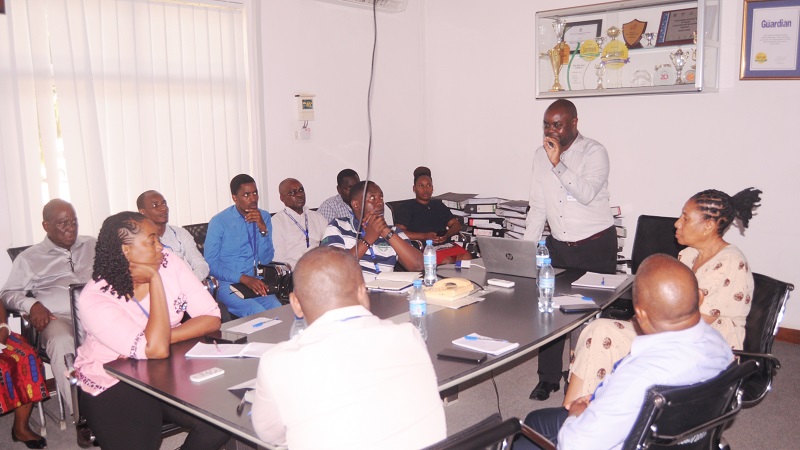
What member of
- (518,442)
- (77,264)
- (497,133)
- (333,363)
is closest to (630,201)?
(497,133)

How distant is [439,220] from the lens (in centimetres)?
632

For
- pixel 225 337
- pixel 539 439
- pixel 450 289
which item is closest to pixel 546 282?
pixel 450 289

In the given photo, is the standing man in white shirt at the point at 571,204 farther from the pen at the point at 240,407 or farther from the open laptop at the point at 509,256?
the pen at the point at 240,407

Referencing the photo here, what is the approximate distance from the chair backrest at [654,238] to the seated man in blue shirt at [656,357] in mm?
2324

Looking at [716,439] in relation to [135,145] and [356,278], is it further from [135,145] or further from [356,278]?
[135,145]

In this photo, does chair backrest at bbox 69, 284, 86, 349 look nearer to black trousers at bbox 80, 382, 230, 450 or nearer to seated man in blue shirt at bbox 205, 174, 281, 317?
black trousers at bbox 80, 382, 230, 450

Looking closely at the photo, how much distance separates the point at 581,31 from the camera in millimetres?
5734

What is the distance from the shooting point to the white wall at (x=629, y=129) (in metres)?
5.09

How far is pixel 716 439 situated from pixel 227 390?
160 centimetres

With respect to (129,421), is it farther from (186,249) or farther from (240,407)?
(186,249)

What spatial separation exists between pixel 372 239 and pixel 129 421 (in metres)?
1.84

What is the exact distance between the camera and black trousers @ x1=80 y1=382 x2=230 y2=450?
8.81ft

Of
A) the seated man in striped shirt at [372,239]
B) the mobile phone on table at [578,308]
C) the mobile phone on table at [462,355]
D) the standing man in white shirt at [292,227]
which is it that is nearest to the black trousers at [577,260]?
the seated man in striped shirt at [372,239]

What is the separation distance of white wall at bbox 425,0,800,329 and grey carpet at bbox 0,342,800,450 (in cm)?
116
